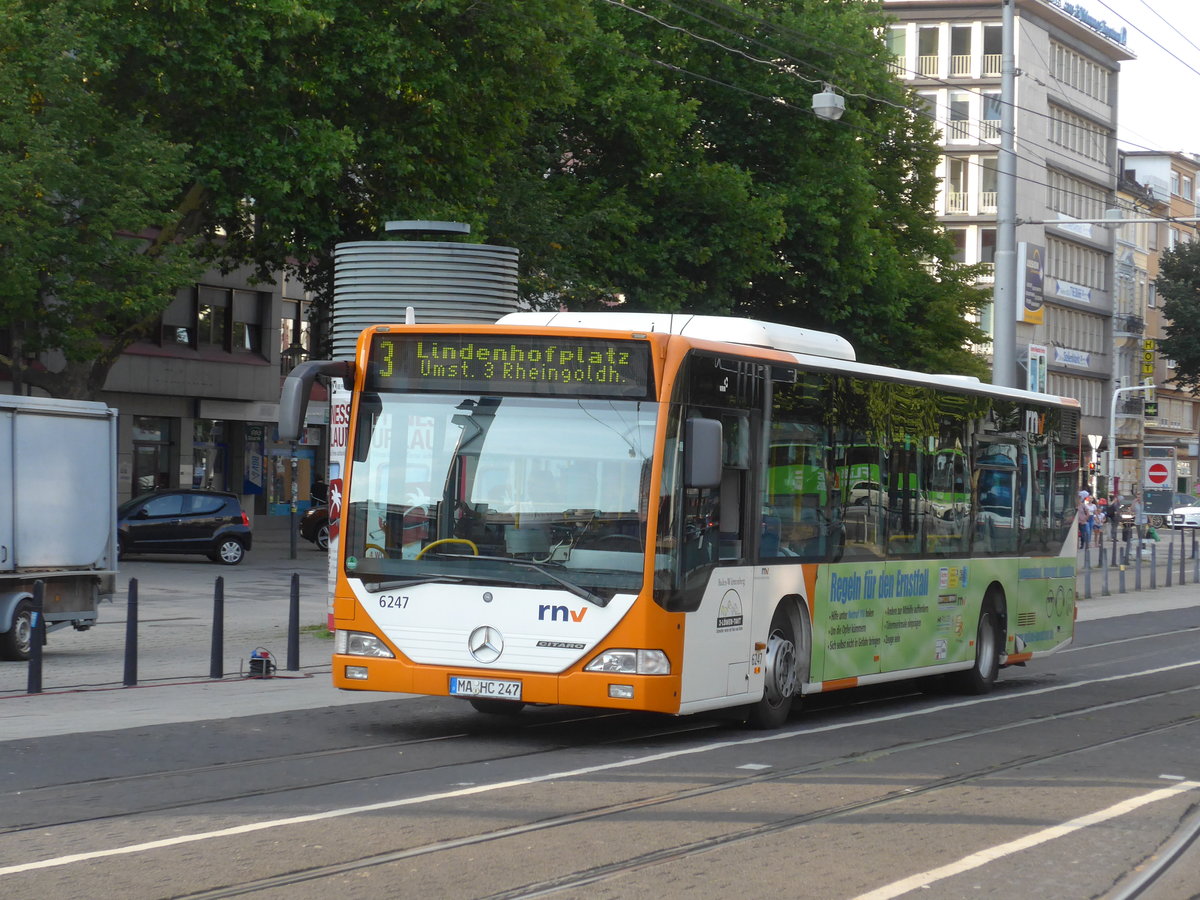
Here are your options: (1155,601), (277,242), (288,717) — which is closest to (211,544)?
(277,242)

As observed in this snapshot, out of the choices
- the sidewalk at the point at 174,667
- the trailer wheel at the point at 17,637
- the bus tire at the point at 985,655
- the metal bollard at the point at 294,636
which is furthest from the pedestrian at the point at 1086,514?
the trailer wheel at the point at 17,637

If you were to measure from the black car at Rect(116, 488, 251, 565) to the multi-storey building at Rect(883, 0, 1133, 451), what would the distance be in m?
50.9

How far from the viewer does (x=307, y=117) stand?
30.5 metres

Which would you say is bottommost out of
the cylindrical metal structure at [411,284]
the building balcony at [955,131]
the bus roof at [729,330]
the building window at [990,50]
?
the bus roof at [729,330]

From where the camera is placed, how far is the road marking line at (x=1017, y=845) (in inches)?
285

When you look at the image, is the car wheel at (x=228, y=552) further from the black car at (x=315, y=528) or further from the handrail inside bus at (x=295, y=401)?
the handrail inside bus at (x=295, y=401)

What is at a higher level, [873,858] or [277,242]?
[277,242]

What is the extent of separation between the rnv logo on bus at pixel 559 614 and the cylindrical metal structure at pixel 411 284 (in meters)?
7.40

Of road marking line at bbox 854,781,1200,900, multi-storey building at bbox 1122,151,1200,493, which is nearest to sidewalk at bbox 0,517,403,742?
road marking line at bbox 854,781,1200,900

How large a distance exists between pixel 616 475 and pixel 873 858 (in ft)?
12.9

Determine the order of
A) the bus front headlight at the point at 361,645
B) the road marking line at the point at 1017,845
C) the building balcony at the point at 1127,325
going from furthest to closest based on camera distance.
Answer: the building balcony at the point at 1127,325 < the bus front headlight at the point at 361,645 < the road marking line at the point at 1017,845

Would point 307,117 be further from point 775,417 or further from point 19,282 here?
point 775,417

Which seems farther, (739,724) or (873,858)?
(739,724)

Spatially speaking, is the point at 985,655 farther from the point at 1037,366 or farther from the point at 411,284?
the point at 1037,366
